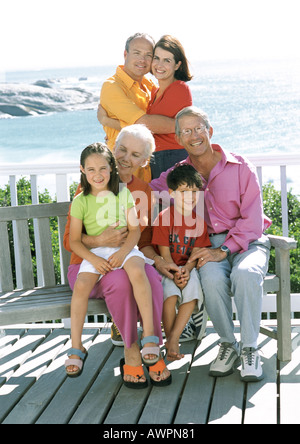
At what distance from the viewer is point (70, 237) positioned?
10.1 ft

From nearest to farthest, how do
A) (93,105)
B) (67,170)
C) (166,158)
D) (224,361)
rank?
1. (224,361)
2. (166,158)
3. (67,170)
4. (93,105)

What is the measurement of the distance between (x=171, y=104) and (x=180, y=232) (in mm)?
819

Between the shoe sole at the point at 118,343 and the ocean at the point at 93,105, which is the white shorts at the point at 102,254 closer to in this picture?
the shoe sole at the point at 118,343

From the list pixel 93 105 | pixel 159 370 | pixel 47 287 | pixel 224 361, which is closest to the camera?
pixel 159 370

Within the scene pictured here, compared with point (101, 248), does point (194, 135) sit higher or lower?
→ higher

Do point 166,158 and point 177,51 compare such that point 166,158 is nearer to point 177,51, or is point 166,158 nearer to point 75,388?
point 177,51

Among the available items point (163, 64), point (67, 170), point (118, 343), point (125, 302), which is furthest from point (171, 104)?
point (118, 343)

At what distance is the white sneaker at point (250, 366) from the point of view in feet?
9.78

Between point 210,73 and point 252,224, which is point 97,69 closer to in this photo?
point 210,73

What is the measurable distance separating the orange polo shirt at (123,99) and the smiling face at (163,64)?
0.67ft

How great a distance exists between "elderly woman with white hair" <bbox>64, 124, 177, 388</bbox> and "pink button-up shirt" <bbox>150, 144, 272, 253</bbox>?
1.10 ft

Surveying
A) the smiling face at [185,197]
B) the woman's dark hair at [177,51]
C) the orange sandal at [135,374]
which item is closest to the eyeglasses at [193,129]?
the smiling face at [185,197]

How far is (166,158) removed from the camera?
3627mm
